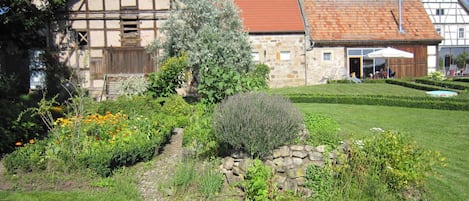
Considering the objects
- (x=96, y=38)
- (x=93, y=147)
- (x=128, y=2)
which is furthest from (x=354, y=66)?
(x=93, y=147)

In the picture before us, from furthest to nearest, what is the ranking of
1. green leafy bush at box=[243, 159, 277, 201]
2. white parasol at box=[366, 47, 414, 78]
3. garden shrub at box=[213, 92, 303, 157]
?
white parasol at box=[366, 47, 414, 78], garden shrub at box=[213, 92, 303, 157], green leafy bush at box=[243, 159, 277, 201]

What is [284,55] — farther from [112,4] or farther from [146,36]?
[112,4]

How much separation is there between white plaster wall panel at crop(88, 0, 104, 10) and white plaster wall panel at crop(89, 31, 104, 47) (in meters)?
1.14

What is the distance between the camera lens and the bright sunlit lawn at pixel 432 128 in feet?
19.0

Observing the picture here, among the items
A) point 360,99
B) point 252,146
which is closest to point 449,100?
point 360,99

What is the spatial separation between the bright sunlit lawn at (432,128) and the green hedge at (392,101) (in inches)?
17.1

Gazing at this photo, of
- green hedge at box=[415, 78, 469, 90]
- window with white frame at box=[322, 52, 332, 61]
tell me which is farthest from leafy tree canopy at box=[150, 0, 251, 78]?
green hedge at box=[415, 78, 469, 90]

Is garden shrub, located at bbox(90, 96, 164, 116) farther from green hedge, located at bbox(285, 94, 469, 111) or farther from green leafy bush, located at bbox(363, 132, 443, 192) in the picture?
green hedge, located at bbox(285, 94, 469, 111)

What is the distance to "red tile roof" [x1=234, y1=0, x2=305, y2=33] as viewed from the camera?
72.8 feet

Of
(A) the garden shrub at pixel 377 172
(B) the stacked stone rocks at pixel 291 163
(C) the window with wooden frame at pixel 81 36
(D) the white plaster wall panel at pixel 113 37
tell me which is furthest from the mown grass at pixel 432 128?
(C) the window with wooden frame at pixel 81 36

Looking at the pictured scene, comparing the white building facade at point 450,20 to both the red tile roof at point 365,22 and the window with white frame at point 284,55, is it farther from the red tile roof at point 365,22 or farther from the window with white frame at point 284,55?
the window with white frame at point 284,55

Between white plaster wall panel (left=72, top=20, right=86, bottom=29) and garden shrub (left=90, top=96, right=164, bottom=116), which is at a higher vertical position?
white plaster wall panel (left=72, top=20, right=86, bottom=29)

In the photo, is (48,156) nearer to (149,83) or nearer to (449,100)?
(149,83)

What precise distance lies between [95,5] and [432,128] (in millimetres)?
15486
